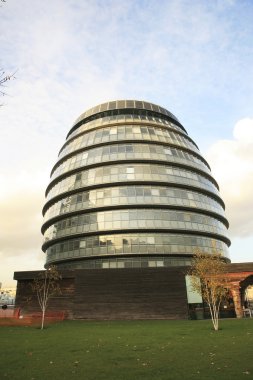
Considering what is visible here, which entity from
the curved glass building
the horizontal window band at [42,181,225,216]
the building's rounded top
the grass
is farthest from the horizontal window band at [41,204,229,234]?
the grass

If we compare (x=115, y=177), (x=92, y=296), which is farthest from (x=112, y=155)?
(x=92, y=296)

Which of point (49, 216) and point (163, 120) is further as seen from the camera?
point (163, 120)

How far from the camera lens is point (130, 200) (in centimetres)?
4081

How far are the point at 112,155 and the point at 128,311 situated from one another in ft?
70.2

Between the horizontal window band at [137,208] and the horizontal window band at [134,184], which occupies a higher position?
the horizontal window band at [134,184]

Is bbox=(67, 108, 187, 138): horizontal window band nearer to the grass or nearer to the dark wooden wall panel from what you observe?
the dark wooden wall panel

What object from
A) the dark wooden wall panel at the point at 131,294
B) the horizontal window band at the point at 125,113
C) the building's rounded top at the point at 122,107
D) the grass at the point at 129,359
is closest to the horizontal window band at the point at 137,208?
the dark wooden wall panel at the point at 131,294

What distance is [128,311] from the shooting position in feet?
104

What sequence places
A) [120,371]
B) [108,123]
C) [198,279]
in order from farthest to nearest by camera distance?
[108,123] → [198,279] → [120,371]

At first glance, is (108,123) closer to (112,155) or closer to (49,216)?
(112,155)

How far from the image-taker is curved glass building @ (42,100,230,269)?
39.4 m

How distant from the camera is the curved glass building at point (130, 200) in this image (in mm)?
39406

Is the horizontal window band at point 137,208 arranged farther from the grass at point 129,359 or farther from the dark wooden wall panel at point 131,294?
the grass at point 129,359

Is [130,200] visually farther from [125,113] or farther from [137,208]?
[125,113]
